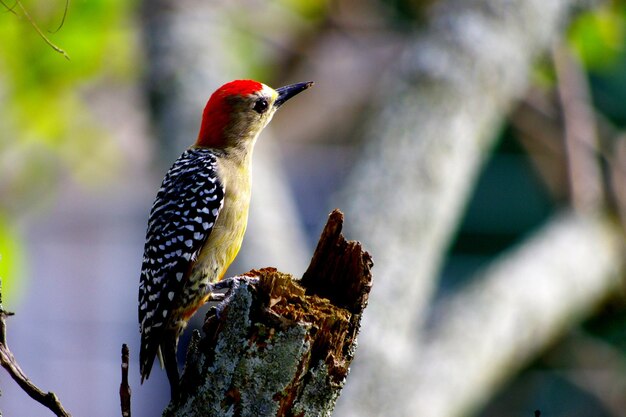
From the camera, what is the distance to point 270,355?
283 cm

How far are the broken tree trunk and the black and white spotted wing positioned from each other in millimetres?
1013

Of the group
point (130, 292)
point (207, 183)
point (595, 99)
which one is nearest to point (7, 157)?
point (130, 292)

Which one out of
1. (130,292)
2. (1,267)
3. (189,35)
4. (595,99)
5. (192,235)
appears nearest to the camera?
(192,235)

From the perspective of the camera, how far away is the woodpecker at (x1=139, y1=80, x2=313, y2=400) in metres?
4.00

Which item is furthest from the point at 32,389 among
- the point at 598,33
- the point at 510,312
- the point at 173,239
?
the point at 598,33

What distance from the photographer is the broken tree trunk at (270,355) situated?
2832 millimetres

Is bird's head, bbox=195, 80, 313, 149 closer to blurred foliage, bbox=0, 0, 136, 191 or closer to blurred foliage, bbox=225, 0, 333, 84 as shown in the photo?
blurred foliage, bbox=0, 0, 136, 191

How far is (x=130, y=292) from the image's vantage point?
44.0 feet

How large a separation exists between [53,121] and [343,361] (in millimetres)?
6565

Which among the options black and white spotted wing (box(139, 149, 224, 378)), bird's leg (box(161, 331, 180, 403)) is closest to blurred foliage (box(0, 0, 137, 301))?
black and white spotted wing (box(139, 149, 224, 378))

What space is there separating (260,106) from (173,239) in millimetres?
790

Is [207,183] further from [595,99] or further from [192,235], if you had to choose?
[595,99]

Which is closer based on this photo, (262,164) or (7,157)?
(262,164)

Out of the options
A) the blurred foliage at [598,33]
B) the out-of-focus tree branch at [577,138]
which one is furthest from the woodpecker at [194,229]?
the blurred foliage at [598,33]
